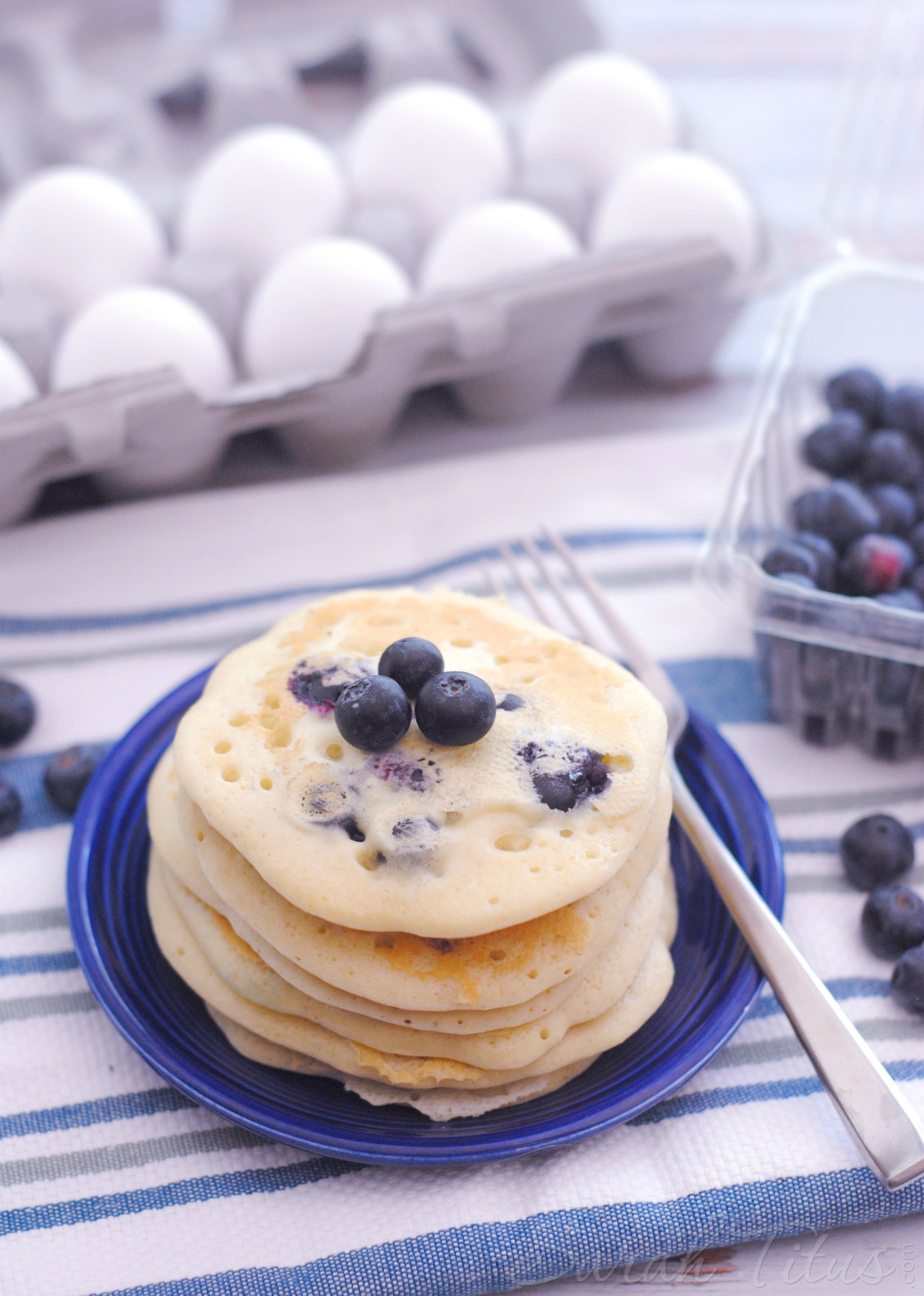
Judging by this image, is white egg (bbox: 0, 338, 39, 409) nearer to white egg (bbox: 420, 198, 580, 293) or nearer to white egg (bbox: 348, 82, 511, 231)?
white egg (bbox: 420, 198, 580, 293)

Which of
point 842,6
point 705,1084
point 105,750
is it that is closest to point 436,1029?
point 705,1084

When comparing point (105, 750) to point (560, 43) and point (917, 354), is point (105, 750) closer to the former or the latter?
point (917, 354)

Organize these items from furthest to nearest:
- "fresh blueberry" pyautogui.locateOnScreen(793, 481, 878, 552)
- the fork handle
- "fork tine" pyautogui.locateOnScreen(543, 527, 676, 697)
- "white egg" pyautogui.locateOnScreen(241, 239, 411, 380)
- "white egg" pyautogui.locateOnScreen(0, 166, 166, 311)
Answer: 1. "white egg" pyautogui.locateOnScreen(0, 166, 166, 311)
2. "white egg" pyautogui.locateOnScreen(241, 239, 411, 380)
3. "fresh blueberry" pyautogui.locateOnScreen(793, 481, 878, 552)
4. "fork tine" pyautogui.locateOnScreen(543, 527, 676, 697)
5. the fork handle

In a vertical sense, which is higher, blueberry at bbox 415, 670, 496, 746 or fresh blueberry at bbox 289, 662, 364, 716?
blueberry at bbox 415, 670, 496, 746

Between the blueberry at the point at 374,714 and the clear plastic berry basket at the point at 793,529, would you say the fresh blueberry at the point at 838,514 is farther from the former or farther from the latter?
the blueberry at the point at 374,714

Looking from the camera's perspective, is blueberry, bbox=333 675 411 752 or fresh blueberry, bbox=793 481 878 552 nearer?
blueberry, bbox=333 675 411 752

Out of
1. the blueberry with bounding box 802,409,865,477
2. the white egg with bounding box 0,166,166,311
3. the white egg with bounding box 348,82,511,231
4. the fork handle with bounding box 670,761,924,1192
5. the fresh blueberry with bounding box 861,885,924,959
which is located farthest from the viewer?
the white egg with bounding box 348,82,511,231

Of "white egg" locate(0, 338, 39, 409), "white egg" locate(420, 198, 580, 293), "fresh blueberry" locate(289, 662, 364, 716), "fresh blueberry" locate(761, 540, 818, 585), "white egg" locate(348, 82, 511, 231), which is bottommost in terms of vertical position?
"fresh blueberry" locate(761, 540, 818, 585)

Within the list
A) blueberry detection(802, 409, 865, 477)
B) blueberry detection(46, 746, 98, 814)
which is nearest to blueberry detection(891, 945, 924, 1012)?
blueberry detection(802, 409, 865, 477)
